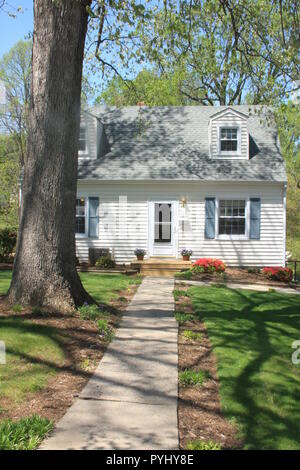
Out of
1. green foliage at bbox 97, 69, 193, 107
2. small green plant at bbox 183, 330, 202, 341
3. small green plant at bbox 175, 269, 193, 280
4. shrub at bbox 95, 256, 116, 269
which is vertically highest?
green foliage at bbox 97, 69, 193, 107

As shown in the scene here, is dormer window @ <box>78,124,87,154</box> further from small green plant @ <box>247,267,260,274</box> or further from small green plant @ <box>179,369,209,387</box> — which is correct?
small green plant @ <box>179,369,209,387</box>

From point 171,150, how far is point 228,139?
7.56ft

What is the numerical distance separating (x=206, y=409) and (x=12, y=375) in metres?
Result: 2.14

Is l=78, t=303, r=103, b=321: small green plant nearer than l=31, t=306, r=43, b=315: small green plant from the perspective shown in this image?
No

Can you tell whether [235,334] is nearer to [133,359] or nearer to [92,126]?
[133,359]

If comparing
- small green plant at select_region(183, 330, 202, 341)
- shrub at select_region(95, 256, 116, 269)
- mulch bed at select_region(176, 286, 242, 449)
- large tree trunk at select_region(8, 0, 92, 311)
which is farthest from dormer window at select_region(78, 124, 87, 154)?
mulch bed at select_region(176, 286, 242, 449)

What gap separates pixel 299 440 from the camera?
3955mm

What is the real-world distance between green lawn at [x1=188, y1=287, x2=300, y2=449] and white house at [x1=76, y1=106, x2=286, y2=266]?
21.0ft

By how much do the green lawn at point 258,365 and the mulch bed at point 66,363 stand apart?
1602mm

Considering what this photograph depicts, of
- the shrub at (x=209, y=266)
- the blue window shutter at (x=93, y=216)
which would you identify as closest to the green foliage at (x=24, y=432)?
the shrub at (x=209, y=266)

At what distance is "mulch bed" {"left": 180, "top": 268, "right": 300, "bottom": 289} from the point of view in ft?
47.0

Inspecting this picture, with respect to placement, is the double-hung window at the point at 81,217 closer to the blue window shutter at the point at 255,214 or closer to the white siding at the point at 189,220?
the white siding at the point at 189,220

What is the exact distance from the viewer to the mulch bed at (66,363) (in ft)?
14.0
